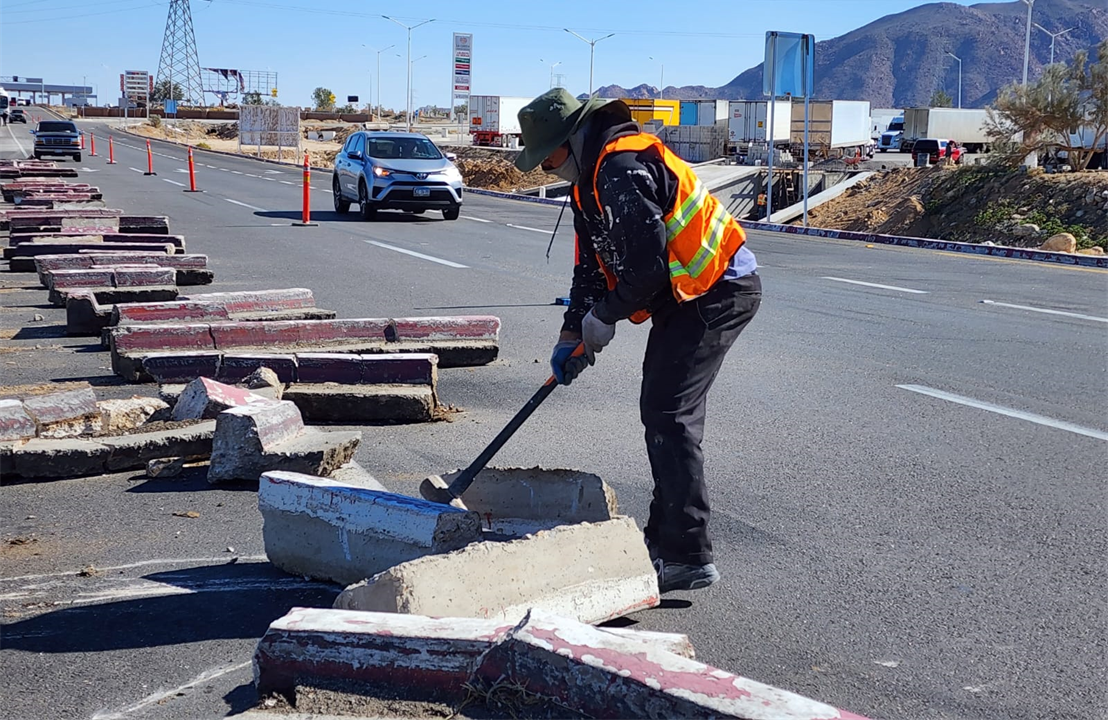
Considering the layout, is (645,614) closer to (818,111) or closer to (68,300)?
(68,300)

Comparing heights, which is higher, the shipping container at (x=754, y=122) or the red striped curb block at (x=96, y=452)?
the shipping container at (x=754, y=122)

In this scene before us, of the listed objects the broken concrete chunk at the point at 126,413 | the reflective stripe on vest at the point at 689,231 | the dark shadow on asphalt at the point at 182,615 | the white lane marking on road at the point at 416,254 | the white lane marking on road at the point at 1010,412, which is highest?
the reflective stripe on vest at the point at 689,231

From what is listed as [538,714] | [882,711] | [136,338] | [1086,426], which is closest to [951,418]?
[1086,426]

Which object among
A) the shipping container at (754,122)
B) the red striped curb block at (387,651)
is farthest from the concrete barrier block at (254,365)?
the shipping container at (754,122)

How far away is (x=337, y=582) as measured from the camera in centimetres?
404

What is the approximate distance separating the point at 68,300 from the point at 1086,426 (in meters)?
7.21

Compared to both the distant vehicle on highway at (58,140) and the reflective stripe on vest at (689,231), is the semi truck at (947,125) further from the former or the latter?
the reflective stripe on vest at (689,231)

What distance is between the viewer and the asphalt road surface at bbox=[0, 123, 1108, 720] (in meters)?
3.40

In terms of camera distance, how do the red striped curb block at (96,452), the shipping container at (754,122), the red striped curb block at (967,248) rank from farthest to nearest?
the shipping container at (754,122), the red striped curb block at (967,248), the red striped curb block at (96,452)

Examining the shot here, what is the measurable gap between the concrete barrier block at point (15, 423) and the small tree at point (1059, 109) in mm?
26353

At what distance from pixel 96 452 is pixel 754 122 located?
51393 mm

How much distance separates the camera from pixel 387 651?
9.87 ft

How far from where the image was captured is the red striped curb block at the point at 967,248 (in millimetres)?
17281

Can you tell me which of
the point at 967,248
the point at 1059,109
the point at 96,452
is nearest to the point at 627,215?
the point at 96,452
